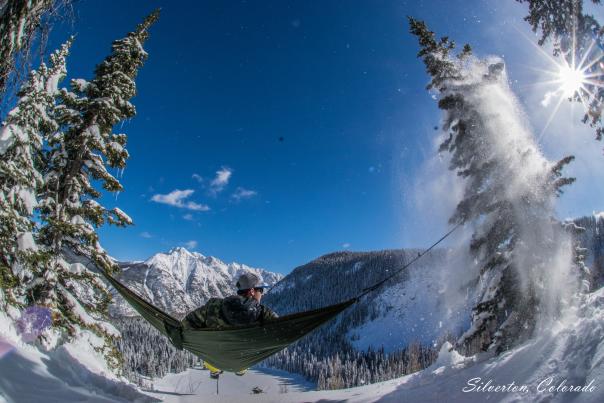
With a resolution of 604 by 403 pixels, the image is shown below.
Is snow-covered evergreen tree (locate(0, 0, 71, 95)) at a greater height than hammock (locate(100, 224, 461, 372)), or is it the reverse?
snow-covered evergreen tree (locate(0, 0, 71, 95))

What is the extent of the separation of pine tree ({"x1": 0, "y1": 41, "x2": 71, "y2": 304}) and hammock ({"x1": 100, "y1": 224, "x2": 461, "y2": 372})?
8.27 feet

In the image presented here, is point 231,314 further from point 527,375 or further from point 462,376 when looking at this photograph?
point 462,376

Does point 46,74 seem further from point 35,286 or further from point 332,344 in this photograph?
point 332,344

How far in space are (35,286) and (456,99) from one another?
1065 cm

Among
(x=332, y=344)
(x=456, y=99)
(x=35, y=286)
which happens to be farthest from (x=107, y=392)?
(x=332, y=344)

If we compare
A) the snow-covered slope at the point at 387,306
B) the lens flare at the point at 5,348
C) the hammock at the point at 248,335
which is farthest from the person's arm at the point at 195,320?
the snow-covered slope at the point at 387,306

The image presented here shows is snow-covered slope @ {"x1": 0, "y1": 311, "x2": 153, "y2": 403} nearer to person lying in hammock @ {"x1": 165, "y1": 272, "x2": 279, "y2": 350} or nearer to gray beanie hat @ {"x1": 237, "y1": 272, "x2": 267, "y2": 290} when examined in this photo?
person lying in hammock @ {"x1": 165, "y1": 272, "x2": 279, "y2": 350}

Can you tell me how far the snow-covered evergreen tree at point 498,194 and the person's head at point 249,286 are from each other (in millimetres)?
5421

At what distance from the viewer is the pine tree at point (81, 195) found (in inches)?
262

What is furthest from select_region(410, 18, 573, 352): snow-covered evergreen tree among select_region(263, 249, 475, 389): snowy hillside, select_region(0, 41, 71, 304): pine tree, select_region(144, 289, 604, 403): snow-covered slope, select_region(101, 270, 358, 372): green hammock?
select_region(263, 249, 475, 389): snowy hillside

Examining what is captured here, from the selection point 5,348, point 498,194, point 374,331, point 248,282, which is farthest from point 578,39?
point 374,331

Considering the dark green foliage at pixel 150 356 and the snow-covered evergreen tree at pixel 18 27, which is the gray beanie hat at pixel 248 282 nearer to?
the snow-covered evergreen tree at pixel 18 27

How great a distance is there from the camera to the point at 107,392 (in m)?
5.69

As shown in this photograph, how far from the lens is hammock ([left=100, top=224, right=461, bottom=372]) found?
14.5 feet
